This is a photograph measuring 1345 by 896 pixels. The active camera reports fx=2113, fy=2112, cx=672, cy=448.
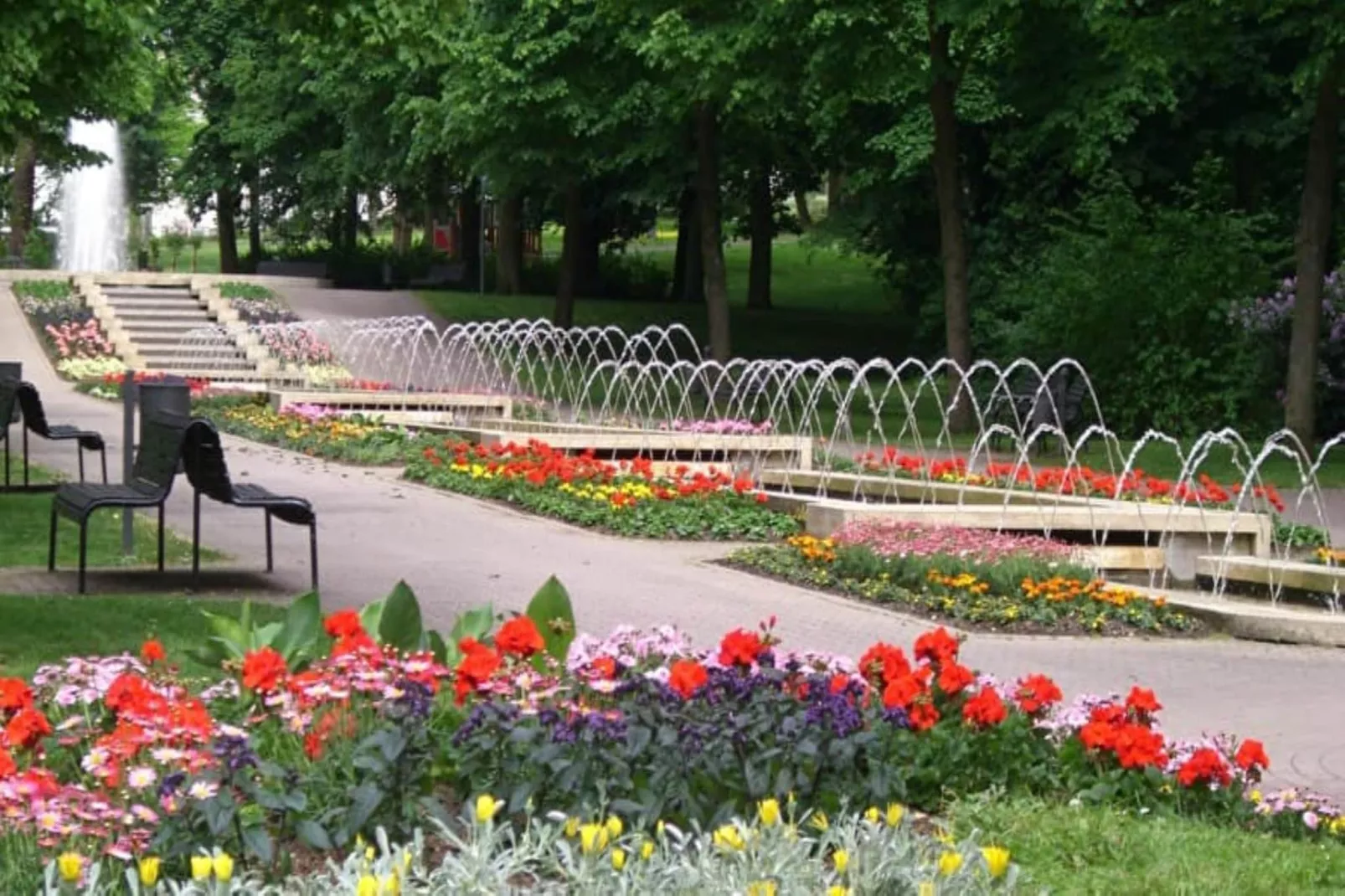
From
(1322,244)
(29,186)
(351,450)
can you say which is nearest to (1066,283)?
(1322,244)

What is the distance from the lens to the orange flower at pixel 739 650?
19.6 feet

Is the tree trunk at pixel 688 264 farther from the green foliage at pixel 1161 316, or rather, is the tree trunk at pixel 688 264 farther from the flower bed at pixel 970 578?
the flower bed at pixel 970 578

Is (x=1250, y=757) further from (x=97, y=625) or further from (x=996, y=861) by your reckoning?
(x=97, y=625)

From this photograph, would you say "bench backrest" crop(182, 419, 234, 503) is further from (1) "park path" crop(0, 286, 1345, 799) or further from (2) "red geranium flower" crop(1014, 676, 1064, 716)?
(2) "red geranium flower" crop(1014, 676, 1064, 716)

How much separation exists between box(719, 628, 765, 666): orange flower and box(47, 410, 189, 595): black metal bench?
477 cm

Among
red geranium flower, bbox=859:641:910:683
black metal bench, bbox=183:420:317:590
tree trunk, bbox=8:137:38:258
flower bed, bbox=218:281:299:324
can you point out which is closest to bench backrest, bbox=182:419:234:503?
black metal bench, bbox=183:420:317:590

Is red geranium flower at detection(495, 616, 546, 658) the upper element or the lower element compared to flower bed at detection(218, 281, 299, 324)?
lower

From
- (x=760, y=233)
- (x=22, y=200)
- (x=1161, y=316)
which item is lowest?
(x=1161, y=316)

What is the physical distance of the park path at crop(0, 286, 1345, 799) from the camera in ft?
27.1

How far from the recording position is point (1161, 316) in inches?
958

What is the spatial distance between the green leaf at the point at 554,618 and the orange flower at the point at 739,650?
2.28ft

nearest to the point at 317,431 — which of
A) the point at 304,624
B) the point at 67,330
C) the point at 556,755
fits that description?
the point at 304,624

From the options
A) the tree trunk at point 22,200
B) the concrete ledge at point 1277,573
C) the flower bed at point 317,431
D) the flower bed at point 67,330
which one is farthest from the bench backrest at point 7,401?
the tree trunk at point 22,200

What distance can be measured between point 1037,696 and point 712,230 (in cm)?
2418
